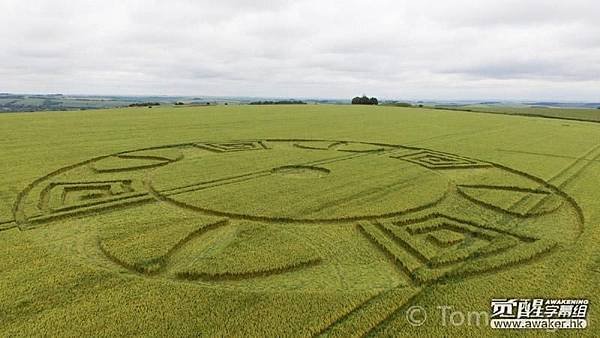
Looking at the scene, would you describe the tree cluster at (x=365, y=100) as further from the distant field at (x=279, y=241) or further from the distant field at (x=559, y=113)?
the distant field at (x=279, y=241)

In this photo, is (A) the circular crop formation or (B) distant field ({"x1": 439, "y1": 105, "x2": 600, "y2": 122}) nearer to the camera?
(A) the circular crop formation

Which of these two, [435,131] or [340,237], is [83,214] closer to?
[340,237]

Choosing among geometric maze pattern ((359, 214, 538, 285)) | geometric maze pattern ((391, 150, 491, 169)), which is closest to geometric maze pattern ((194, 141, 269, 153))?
geometric maze pattern ((391, 150, 491, 169))

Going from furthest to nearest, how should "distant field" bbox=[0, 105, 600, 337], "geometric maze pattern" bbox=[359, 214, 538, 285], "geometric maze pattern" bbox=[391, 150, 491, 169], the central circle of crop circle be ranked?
"geometric maze pattern" bbox=[391, 150, 491, 169]
the central circle of crop circle
"geometric maze pattern" bbox=[359, 214, 538, 285]
"distant field" bbox=[0, 105, 600, 337]

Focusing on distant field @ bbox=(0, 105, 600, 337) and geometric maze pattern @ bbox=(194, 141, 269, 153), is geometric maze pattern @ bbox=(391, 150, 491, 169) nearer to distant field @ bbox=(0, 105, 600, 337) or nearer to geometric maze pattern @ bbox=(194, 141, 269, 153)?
distant field @ bbox=(0, 105, 600, 337)

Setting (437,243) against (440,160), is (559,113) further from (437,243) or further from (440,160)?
(437,243)

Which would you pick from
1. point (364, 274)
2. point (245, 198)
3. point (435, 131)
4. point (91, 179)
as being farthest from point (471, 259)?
point (435, 131)
